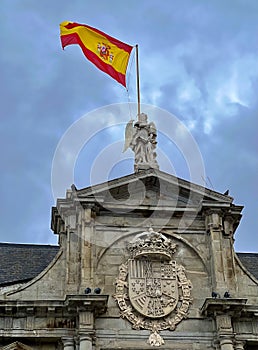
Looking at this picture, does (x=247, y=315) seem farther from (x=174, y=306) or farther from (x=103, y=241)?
(x=103, y=241)

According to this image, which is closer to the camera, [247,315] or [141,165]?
[247,315]

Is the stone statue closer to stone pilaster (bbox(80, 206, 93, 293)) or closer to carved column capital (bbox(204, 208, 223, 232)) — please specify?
carved column capital (bbox(204, 208, 223, 232))

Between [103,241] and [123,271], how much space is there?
1450 mm

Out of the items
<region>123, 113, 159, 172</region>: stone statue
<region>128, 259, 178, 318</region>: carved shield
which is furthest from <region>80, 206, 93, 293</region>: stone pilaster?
<region>123, 113, 159, 172</region>: stone statue

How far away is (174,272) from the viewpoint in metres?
27.3

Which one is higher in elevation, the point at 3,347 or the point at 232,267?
the point at 232,267

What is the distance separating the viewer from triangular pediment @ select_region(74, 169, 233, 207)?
1137 inches

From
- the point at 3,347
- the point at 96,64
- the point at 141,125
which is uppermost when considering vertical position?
the point at 96,64

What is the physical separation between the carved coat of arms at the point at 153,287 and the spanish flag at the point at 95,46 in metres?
8.43

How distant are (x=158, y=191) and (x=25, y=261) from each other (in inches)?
250

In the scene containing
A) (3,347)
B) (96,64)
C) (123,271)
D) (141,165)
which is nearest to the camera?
(3,347)

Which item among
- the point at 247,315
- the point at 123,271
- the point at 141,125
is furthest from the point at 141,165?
the point at 247,315

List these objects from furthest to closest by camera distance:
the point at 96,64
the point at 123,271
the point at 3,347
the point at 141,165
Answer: the point at 96,64
the point at 141,165
the point at 123,271
the point at 3,347

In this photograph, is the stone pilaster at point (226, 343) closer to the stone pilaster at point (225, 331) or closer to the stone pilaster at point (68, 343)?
the stone pilaster at point (225, 331)
